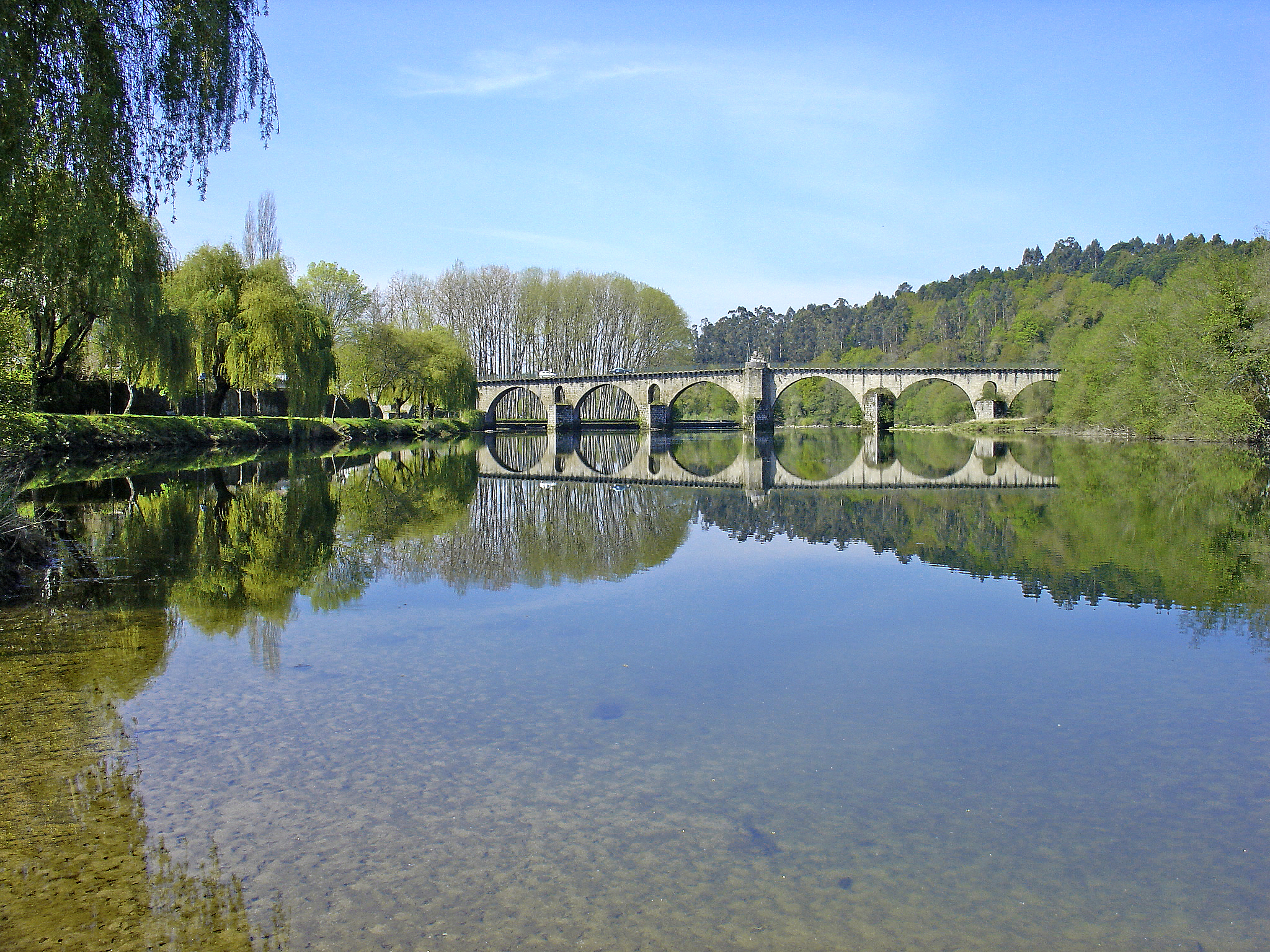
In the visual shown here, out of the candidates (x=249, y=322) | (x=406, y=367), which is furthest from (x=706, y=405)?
(x=249, y=322)

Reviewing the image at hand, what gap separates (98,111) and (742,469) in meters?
22.1

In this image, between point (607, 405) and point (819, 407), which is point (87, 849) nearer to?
point (607, 405)

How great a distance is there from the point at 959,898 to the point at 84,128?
7.99m

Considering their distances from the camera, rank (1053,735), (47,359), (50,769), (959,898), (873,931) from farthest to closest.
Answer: (47,359) → (1053,735) → (50,769) → (959,898) → (873,931)

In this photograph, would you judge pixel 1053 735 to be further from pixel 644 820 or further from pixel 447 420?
pixel 447 420

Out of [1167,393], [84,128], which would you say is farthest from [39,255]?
[1167,393]

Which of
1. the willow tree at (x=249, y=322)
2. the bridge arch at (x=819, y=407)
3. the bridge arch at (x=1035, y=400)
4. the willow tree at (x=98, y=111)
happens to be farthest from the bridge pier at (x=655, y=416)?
the willow tree at (x=98, y=111)

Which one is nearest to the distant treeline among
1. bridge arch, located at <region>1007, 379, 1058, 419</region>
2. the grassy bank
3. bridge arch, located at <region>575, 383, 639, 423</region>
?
bridge arch, located at <region>1007, 379, 1058, 419</region>

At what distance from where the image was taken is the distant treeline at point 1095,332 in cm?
2869

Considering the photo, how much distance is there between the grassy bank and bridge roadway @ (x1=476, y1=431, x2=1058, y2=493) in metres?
7.29

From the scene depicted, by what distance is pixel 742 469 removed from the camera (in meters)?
27.4

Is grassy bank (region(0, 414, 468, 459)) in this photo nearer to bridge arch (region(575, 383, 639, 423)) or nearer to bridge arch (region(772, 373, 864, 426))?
bridge arch (region(575, 383, 639, 423))

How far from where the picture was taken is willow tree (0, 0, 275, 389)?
655 cm

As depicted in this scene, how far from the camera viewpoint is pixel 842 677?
575 cm
